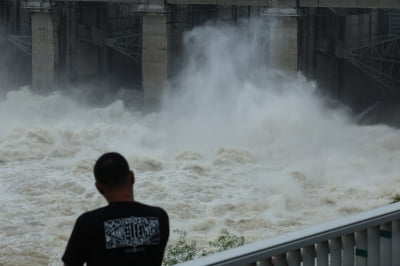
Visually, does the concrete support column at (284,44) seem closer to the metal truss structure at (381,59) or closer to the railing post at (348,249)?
the metal truss structure at (381,59)

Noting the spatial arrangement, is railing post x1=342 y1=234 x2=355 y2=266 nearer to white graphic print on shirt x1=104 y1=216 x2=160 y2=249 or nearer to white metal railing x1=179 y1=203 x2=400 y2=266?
white metal railing x1=179 y1=203 x2=400 y2=266

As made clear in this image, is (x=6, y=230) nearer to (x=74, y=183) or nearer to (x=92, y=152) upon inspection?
(x=74, y=183)

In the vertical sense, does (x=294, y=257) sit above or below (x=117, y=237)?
below

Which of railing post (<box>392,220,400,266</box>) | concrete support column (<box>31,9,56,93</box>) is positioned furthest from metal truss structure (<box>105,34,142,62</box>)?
railing post (<box>392,220,400,266</box>)

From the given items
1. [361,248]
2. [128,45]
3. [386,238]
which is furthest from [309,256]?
[128,45]

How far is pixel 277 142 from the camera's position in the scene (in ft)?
73.2

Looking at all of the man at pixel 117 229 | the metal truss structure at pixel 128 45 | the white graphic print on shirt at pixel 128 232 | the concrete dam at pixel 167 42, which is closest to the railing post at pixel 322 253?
the man at pixel 117 229

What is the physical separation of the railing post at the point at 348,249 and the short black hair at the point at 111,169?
158 centimetres

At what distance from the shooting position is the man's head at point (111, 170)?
3871mm

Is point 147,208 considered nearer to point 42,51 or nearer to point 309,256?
point 309,256

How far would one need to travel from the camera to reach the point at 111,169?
3.89m

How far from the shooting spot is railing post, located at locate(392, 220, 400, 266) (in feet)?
16.7

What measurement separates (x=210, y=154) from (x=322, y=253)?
54.7 feet

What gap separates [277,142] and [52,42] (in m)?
8.82
